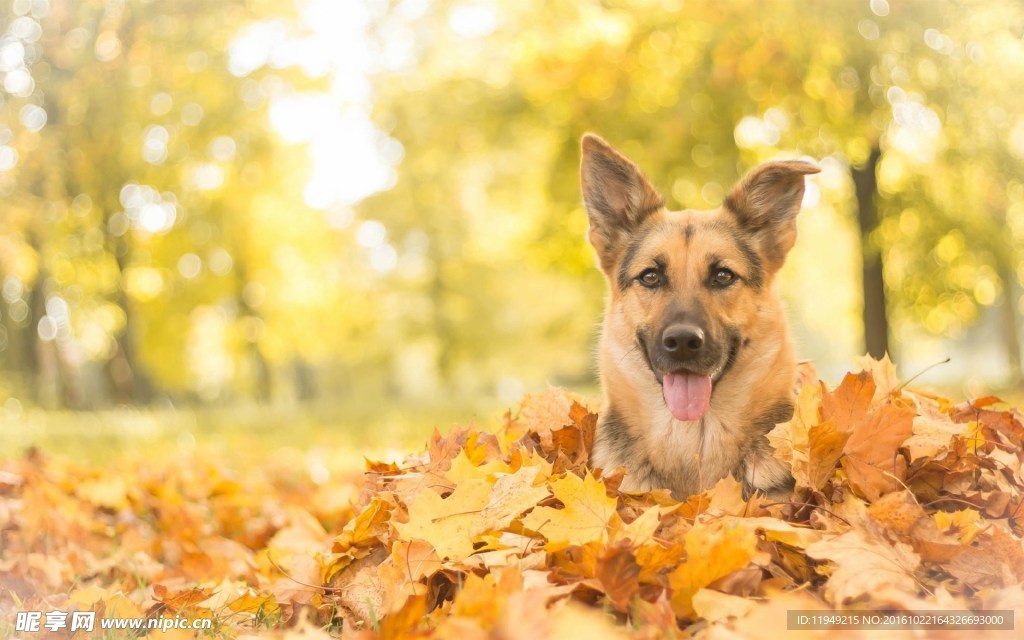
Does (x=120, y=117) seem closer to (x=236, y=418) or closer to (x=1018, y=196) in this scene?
(x=236, y=418)

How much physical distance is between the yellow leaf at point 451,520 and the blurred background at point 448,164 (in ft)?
5.50

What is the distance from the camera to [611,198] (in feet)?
13.7

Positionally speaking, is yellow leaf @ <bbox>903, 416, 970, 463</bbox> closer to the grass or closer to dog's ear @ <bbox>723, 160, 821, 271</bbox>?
dog's ear @ <bbox>723, 160, 821, 271</bbox>

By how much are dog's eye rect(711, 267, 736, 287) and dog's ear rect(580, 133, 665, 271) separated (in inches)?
20.7

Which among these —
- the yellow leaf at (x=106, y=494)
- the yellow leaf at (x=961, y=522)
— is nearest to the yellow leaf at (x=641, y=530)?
the yellow leaf at (x=961, y=522)

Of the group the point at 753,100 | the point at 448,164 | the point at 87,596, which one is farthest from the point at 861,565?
the point at 448,164

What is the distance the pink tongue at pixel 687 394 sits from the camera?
3461 mm

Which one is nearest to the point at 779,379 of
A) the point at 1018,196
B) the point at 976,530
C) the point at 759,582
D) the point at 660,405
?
the point at 660,405

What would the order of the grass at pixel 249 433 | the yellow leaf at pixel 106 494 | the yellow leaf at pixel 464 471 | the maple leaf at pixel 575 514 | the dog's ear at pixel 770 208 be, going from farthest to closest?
the grass at pixel 249 433
the yellow leaf at pixel 106 494
the dog's ear at pixel 770 208
the yellow leaf at pixel 464 471
the maple leaf at pixel 575 514

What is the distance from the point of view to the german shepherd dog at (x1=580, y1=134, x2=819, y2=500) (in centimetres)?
349

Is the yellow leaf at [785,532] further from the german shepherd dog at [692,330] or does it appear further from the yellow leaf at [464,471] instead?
the yellow leaf at [464,471]

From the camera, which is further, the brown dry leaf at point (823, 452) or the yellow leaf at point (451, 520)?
the brown dry leaf at point (823, 452)

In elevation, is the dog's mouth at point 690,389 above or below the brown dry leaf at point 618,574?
above

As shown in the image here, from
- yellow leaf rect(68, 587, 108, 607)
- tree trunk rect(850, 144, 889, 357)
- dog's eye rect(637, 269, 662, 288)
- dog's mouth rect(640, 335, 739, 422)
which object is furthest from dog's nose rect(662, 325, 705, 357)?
tree trunk rect(850, 144, 889, 357)
